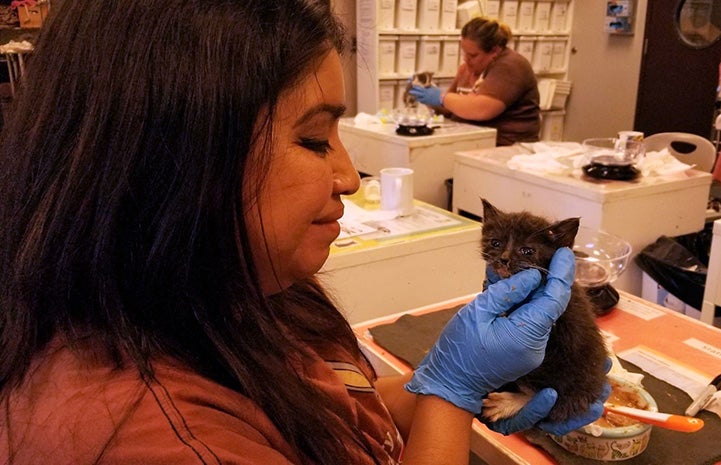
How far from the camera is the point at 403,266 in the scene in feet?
5.86

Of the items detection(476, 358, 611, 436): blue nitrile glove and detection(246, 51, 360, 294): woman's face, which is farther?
detection(476, 358, 611, 436): blue nitrile glove

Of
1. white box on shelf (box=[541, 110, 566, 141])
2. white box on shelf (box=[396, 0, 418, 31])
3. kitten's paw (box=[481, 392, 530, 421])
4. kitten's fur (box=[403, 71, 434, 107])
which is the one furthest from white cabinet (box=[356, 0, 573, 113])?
kitten's paw (box=[481, 392, 530, 421])

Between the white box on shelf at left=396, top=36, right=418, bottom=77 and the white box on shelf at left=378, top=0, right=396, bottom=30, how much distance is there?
135 mm

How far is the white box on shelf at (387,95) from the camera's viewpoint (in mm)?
4434

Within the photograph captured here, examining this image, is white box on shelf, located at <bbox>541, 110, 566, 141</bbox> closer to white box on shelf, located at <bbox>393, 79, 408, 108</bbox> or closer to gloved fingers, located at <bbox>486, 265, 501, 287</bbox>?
white box on shelf, located at <bbox>393, 79, 408, 108</bbox>

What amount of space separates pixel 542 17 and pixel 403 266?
13.5 feet

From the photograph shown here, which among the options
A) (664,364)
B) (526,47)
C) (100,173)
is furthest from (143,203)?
(526,47)

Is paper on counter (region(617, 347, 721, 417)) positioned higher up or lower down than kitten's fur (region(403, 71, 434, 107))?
lower down

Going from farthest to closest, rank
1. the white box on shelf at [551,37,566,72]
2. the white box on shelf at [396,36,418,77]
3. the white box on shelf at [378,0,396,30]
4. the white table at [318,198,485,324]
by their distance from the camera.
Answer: the white box on shelf at [551,37,566,72] < the white box on shelf at [396,36,418,77] < the white box on shelf at [378,0,396,30] < the white table at [318,198,485,324]

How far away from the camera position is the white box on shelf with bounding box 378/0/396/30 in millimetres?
4199

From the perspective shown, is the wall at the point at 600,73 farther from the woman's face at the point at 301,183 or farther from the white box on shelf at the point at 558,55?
the woman's face at the point at 301,183

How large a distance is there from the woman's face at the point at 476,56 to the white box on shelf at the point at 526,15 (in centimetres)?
168

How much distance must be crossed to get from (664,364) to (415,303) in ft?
2.63

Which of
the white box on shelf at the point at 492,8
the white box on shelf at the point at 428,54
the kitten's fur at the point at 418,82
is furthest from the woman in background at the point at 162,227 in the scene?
the white box on shelf at the point at 492,8
